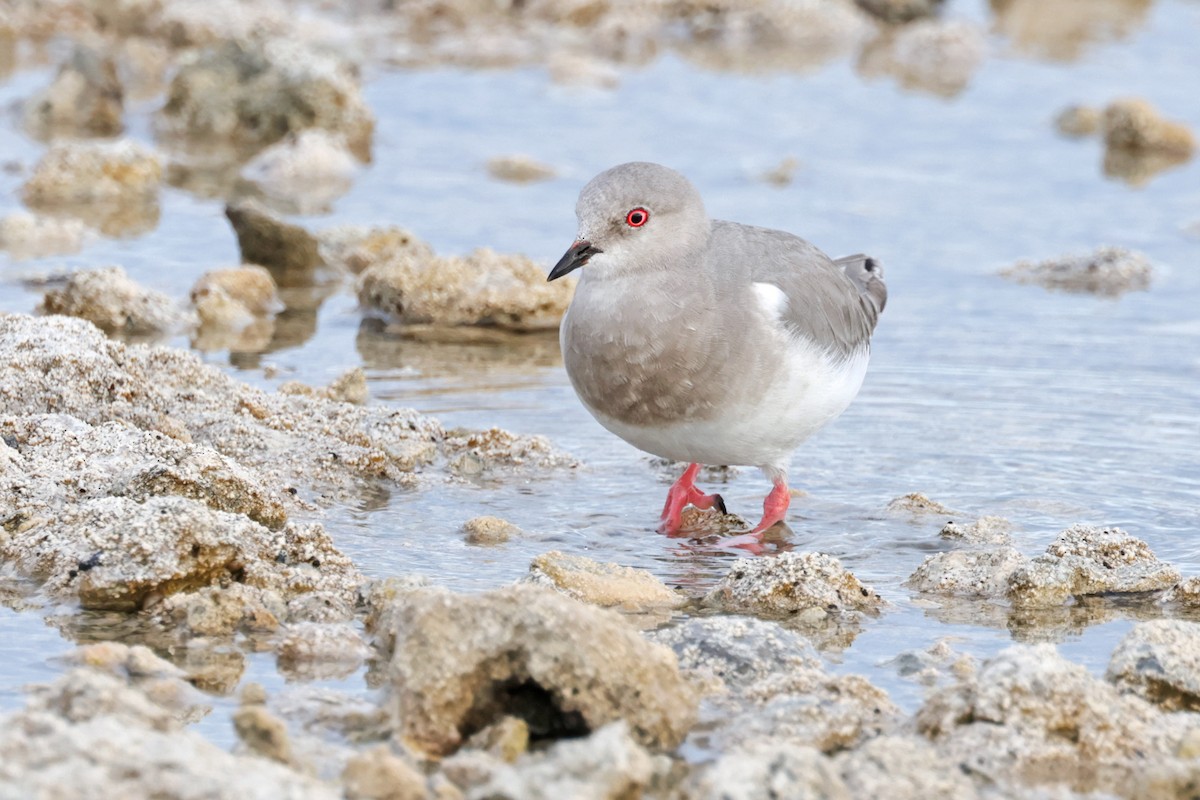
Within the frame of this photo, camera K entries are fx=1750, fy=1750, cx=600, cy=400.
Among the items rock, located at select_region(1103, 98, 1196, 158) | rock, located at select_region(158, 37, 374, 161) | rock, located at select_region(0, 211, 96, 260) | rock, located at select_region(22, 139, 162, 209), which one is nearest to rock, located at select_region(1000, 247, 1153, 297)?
rock, located at select_region(1103, 98, 1196, 158)

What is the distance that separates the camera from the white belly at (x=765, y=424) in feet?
23.8

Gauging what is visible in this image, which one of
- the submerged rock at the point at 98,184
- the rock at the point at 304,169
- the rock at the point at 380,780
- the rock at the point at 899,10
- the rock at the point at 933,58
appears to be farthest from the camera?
the rock at the point at 899,10

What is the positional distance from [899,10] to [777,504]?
14.2 metres

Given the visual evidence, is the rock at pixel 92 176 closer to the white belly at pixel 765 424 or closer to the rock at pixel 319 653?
the white belly at pixel 765 424

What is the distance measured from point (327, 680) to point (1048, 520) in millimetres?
3516

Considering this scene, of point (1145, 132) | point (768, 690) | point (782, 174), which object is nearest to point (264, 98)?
point (782, 174)

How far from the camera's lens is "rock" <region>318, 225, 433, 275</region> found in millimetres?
11672

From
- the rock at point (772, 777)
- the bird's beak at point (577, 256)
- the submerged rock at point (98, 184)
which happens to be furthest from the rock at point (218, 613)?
the submerged rock at point (98, 184)

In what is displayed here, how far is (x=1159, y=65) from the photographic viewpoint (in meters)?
18.2

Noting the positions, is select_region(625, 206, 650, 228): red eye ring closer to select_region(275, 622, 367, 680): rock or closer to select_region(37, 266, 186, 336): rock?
select_region(275, 622, 367, 680): rock

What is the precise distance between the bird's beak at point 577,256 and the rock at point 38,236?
532 centimetres

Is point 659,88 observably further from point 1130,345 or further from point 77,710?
point 77,710

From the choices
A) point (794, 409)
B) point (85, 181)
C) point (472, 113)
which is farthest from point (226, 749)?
point (472, 113)

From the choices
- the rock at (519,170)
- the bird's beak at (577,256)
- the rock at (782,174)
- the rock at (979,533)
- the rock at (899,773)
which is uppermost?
the bird's beak at (577,256)
